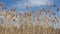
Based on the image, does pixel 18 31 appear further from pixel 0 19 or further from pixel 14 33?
pixel 0 19

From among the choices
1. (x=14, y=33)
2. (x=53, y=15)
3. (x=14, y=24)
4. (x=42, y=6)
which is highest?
(x=42, y=6)

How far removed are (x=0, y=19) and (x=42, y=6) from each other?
0.62m

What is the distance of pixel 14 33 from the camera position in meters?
1.67

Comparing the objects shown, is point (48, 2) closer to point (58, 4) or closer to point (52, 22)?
point (58, 4)

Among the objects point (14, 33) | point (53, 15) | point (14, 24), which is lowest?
point (14, 33)

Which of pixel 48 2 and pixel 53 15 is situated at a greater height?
pixel 48 2

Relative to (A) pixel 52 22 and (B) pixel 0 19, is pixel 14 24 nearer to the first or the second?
(B) pixel 0 19

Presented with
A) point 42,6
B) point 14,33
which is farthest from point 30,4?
point 14,33

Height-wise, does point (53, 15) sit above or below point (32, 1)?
below

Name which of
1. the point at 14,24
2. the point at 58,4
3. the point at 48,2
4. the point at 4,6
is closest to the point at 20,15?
the point at 14,24

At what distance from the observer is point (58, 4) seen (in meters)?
1.66

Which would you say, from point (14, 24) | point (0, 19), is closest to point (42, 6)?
point (14, 24)

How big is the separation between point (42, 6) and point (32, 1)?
16 centimetres

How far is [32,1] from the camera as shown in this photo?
170 centimetres
